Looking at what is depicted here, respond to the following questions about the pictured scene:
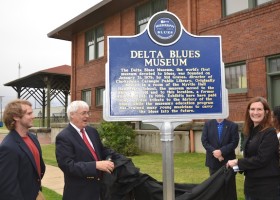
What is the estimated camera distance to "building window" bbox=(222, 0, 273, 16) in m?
11.7

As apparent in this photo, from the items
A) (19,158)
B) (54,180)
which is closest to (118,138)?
(54,180)

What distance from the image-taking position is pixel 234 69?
12.3 metres

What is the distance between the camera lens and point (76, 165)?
3.46 m

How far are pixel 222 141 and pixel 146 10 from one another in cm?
1174

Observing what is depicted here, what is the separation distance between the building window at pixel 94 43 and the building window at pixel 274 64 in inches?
417

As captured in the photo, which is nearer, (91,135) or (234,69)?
(91,135)

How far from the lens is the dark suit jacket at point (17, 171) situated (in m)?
2.94

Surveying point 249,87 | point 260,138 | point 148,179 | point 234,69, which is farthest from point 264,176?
point 234,69

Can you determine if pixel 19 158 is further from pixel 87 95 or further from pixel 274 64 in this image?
pixel 87 95

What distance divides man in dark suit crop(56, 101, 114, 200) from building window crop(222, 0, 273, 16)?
9.64 m

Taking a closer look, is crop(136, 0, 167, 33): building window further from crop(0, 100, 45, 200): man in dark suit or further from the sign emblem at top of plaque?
crop(0, 100, 45, 200): man in dark suit

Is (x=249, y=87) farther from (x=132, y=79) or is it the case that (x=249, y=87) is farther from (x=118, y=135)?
(x=132, y=79)

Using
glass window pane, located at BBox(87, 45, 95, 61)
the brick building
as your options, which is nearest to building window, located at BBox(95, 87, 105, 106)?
glass window pane, located at BBox(87, 45, 95, 61)

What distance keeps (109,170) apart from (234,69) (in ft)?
31.6
